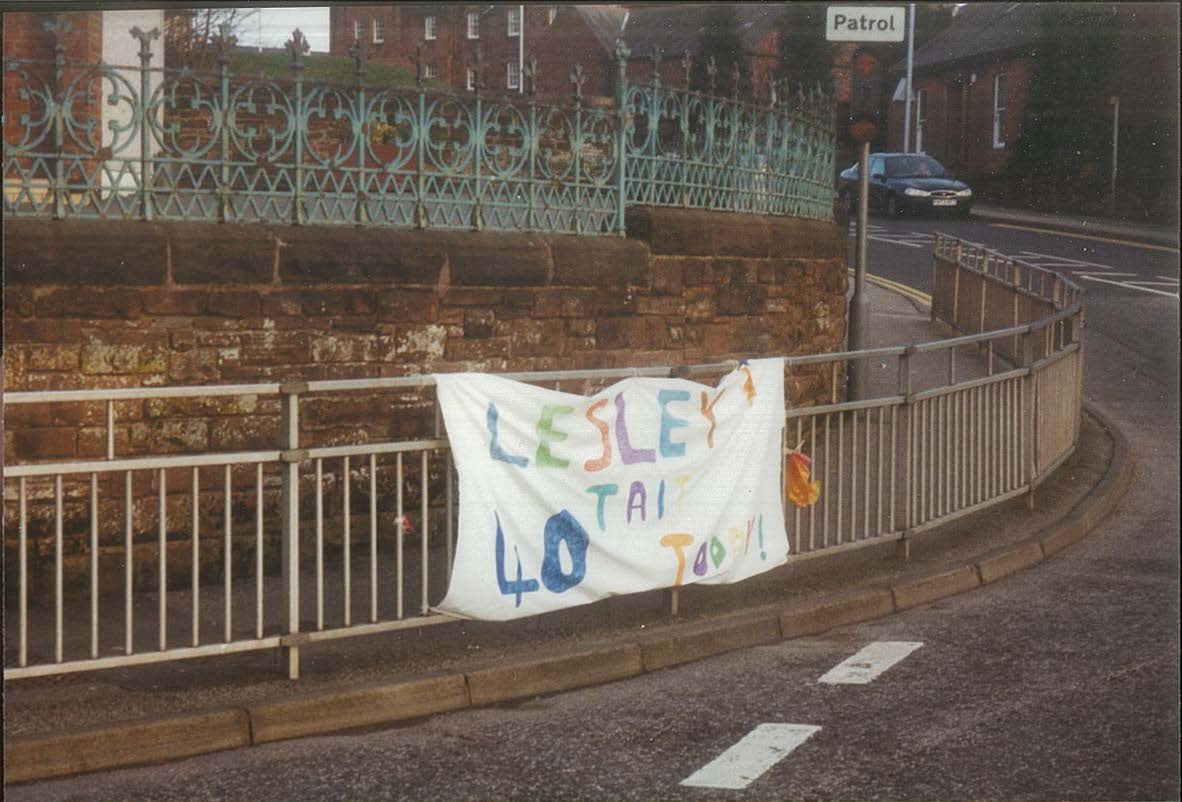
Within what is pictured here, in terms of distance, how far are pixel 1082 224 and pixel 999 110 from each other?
8720mm

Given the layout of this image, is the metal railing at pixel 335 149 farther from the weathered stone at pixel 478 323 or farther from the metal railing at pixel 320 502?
the metal railing at pixel 320 502

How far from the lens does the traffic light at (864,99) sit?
41.0 ft

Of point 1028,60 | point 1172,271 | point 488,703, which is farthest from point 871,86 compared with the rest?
point 1172,271

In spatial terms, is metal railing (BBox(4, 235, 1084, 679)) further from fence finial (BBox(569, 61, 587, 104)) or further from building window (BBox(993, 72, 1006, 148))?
building window (BBox(993, 72, 1006, 148))

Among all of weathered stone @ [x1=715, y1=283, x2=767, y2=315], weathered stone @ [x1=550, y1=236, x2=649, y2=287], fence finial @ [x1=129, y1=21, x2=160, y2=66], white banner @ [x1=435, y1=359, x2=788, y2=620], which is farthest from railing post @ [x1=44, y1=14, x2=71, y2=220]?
weathered stone @ [x1=715, y1=283, x2=767, y2=315]

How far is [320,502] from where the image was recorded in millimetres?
6617

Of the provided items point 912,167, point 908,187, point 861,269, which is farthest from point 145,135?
point 908,187

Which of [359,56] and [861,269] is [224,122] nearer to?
[359,56]

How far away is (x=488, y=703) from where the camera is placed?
645 centimetres

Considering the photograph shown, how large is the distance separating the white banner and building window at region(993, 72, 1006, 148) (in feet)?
18.3

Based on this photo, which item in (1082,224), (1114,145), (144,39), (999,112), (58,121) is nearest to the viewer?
(58,121)

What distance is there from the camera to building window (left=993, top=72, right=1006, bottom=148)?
12766mm

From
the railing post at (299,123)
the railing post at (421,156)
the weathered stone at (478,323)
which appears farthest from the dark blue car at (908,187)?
the railing post at (299,123)

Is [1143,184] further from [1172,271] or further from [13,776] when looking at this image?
[13,776]
